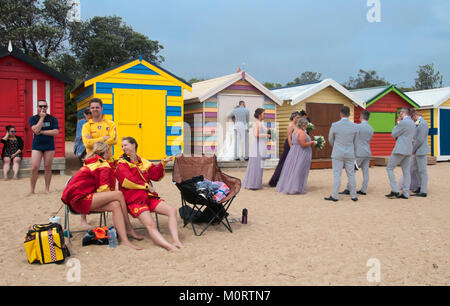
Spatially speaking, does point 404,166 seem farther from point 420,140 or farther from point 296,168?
point 296,168

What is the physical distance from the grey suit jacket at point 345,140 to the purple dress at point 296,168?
2.60ft

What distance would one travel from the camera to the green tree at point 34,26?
28.8m

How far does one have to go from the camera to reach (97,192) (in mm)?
4652

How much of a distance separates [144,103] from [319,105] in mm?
6202

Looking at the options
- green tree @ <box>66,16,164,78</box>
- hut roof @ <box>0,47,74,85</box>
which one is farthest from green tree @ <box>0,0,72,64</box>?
hut roof @ <box>0,47,74,85</box>

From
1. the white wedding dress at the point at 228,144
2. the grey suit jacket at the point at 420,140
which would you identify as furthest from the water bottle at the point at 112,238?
the white wedding dress at the point at 228,144

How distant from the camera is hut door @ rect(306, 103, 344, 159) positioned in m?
14.6

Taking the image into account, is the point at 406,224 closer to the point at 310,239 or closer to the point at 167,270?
the point at 310,239

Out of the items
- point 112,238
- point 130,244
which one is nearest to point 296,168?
point 130,244

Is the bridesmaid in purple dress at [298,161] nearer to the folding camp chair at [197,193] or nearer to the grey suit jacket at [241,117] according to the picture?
the folding camp chair at [197,193]

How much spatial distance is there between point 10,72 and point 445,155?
51.2 feet

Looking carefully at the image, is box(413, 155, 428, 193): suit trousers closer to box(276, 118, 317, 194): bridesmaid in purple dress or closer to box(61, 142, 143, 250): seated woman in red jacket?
box(276, 118, 317, 194): bridesmaid in purple dress

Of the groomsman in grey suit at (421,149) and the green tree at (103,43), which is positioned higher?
the green tree at (103,43)

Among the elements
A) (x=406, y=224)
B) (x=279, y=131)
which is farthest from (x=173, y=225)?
(x=279, y=131)
